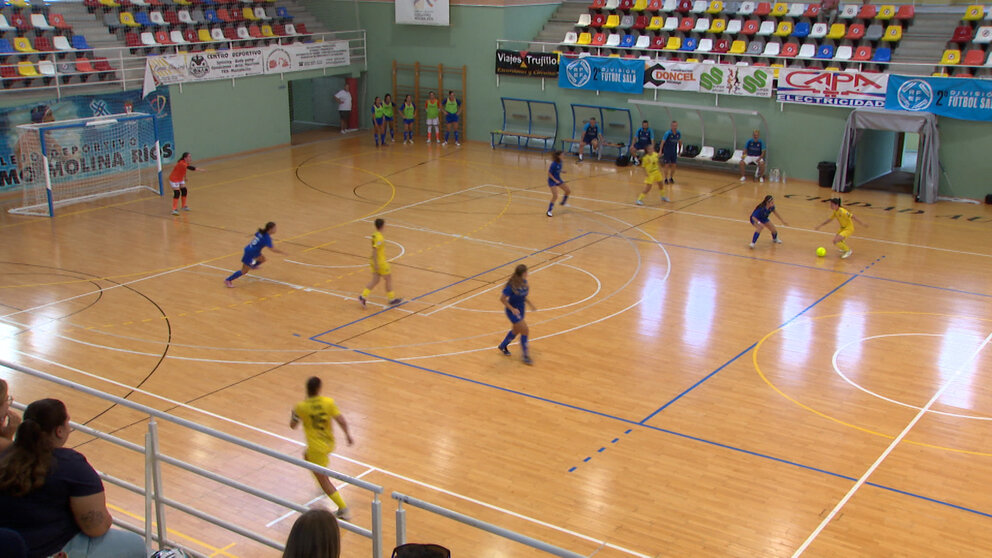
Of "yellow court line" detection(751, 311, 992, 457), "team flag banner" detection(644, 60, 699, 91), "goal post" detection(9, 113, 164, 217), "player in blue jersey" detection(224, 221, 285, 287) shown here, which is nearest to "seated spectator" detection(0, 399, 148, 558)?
"yellow court line" detection(751, 311, 992, 457)

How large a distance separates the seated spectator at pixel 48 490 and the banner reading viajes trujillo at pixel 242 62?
2338cm

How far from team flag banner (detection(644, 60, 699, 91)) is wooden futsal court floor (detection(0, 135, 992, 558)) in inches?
248

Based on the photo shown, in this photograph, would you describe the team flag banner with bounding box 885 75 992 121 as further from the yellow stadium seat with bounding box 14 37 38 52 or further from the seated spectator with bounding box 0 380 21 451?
the seated spectator with bounding box 0 380 21 451

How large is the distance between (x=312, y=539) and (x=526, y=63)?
93.8ft

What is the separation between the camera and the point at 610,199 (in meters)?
24.2

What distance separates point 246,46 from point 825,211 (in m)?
19.9

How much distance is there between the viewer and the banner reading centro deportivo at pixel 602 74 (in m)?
28.9

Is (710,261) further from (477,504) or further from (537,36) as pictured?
(537,36)

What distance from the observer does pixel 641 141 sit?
28.1 m

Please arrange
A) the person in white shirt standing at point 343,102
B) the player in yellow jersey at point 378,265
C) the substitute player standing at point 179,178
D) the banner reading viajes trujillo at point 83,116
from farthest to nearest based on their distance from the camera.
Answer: the person in white shirt standing at point 343,102 < the banner reading viajes trujillo at point 83,116 < the substitute player standing at point 179,178 < the player in yellow jersey at point 378,265

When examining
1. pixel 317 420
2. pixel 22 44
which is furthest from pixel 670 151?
pixel 317 420

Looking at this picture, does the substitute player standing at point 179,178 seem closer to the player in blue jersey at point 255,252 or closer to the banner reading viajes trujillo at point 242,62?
the player in blue jersey at point 255,252

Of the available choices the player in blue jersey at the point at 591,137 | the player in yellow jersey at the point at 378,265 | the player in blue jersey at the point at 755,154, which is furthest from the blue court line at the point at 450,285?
the player in blue jersey at the point at 591,137

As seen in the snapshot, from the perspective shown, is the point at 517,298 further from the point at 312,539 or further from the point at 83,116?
the point at 83,116
